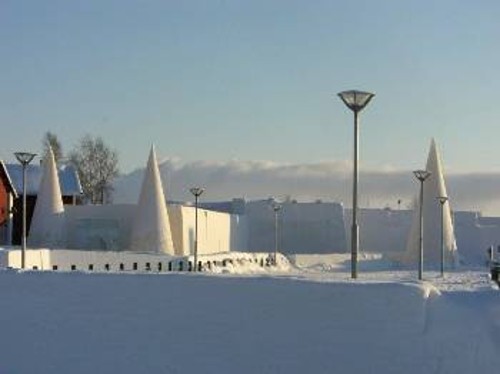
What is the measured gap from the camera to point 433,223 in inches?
2251

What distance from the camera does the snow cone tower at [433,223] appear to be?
5672 centimetres

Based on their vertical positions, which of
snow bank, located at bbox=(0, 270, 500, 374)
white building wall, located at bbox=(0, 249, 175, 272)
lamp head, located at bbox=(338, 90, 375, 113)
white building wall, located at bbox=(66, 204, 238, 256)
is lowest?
snow bank, located at bbox=(0, 270, 500, 374)

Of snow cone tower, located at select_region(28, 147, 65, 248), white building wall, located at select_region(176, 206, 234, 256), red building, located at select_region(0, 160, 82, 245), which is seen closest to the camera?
snow cone tower, located at select_region(28, 147, 65, 248)

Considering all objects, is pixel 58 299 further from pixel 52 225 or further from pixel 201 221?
pixel 201 221

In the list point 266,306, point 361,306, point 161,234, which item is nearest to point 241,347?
point 266,306

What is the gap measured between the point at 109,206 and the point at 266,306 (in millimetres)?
38070

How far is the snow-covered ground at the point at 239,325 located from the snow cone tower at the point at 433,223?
147 ft

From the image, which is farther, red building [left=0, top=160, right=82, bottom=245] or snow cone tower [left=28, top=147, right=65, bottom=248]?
red building [left=0, top=160, right=82, bottom=245]

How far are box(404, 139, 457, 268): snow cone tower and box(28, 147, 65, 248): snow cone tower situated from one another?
21648 millimetres

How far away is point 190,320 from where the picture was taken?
11828 mm

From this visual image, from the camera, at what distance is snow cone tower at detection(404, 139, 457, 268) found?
56719 millimetres

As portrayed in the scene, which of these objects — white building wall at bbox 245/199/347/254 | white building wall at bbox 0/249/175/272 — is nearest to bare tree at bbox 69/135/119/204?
A: white building wall at bbox 245/199/347/254

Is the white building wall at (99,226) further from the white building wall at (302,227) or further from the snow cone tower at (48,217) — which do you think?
the white building wall at (302,227)

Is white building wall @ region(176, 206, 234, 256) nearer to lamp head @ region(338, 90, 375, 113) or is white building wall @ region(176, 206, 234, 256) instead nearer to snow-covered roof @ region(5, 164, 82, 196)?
snow-covered roof @ region(5, 164, 82, 196)
